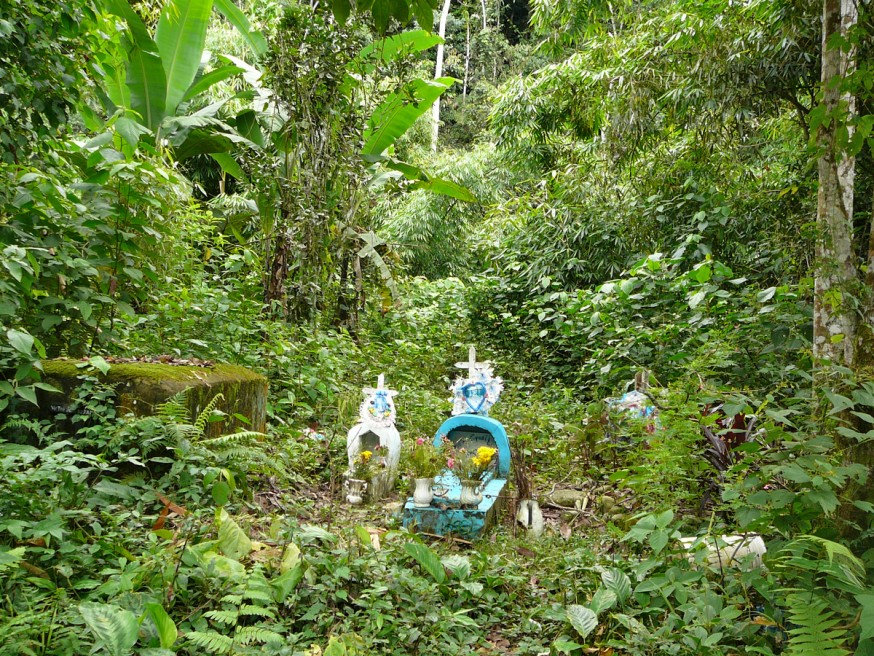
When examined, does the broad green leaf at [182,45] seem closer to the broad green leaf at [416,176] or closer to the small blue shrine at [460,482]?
the broad green leaf at [416,176]

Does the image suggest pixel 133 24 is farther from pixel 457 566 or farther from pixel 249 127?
pixel 457 566

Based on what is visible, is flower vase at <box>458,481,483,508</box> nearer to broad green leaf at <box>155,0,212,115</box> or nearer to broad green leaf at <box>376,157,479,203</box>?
broad green leaf at <box>376,157,479,203</box>

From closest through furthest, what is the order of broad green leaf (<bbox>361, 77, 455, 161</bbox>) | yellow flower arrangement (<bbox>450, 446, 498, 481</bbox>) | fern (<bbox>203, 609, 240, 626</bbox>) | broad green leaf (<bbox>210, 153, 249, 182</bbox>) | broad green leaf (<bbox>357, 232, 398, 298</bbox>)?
fern (<bbox>203, 609, 240, 626</bbox>) < yellow flower arrangement (<bbox>450, 446, 498, 481</bbox>) < broad green leaf (<bbox>361, 77, 455, 161</bbox>) < broad green leaf (<bbox>357, 232, 398, 298</bbox>) < broad green leaf (<bbox>210, 153, 249, 182</bbox>)

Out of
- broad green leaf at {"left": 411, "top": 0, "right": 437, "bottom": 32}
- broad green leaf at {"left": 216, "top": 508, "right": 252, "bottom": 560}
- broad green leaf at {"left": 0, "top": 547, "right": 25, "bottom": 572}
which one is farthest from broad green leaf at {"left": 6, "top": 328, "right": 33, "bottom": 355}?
broad green leaf at {"left": 411, "top": 0, "right": 437, "bottom": 32}

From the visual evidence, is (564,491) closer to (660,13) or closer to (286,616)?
(286,616)

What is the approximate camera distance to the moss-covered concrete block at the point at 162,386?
11.3 feet

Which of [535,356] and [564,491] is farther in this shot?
[535,356]

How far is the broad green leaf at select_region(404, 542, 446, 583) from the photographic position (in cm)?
296

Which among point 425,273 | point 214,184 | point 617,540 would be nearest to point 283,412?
point 617,540

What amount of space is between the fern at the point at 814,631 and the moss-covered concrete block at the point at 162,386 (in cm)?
298

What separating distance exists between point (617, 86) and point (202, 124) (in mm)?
4152

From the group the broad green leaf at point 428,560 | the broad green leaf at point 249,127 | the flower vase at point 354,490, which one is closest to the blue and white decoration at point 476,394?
the flower vase at point 354,490

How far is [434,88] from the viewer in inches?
278

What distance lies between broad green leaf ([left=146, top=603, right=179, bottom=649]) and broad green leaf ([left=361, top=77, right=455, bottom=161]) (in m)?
5.26
